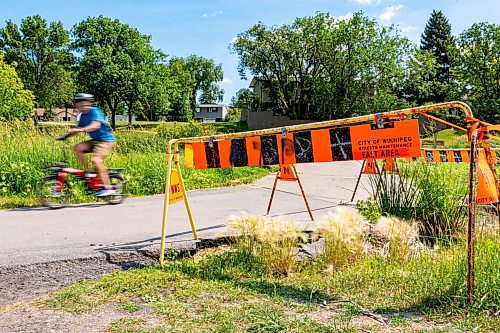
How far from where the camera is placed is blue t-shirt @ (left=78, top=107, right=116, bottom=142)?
7.91m

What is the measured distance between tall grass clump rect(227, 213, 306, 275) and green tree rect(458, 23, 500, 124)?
46408 millimetres

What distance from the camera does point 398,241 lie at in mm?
5070

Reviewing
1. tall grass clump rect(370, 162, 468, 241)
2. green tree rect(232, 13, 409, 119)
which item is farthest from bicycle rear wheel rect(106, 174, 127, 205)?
green tree rect(232, 13, 409, 119)

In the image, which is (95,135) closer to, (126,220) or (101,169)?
(101,169)

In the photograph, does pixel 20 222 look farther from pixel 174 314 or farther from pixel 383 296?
pixel 383 296

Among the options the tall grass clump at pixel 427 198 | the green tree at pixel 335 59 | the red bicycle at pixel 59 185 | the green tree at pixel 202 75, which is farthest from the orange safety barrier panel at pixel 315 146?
the green tree at pixel 202 75

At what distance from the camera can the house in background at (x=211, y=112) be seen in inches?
4532

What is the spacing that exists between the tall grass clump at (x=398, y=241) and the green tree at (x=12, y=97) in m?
47.0

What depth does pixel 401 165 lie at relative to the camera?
24.7 ft

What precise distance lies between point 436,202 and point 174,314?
413 cm

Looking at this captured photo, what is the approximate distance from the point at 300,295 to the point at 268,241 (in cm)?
96

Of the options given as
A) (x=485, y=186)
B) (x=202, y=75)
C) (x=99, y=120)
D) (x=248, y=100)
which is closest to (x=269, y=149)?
(x=485, y=186)

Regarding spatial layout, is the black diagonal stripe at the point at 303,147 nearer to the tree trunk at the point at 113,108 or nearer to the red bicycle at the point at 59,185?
the red bicycle at the point at 59,185

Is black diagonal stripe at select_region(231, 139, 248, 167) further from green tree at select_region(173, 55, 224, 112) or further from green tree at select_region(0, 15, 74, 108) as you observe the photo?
green tree at select_region(173, 55, 224, 112)
